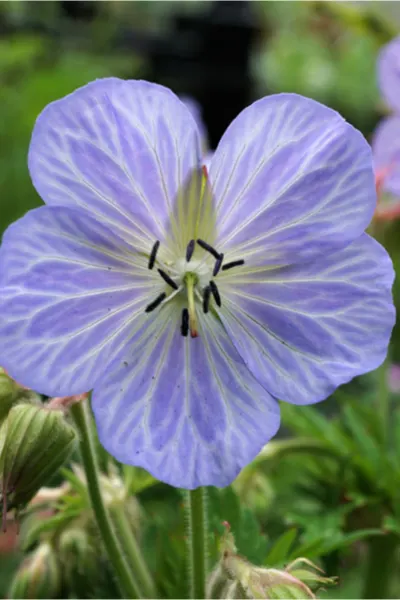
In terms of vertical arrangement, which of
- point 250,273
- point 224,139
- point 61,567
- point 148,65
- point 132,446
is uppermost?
point 148,65

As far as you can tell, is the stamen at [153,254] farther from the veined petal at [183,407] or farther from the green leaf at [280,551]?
the green leaf at [280,551]

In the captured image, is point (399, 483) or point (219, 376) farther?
point (399, 483)

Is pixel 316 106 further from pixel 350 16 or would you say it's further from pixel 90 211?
pixel 350 16

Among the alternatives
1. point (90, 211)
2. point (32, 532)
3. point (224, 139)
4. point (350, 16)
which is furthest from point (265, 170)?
point (350, 16)

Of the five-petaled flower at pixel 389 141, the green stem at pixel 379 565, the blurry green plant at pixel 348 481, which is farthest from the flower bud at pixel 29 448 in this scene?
the five-petaled flower at pixel 389 141

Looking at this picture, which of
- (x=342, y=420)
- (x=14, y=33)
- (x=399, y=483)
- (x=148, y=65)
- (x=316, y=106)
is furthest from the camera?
(x=148, y=65)

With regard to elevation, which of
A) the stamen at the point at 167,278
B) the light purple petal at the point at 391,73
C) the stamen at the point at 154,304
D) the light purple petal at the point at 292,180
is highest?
the light purple petal at the point at 391,73

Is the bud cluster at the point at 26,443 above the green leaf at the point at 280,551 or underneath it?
above

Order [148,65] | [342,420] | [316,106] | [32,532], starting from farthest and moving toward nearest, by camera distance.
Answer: [148,65]
[342,420]
[32,532]
[316,106]
